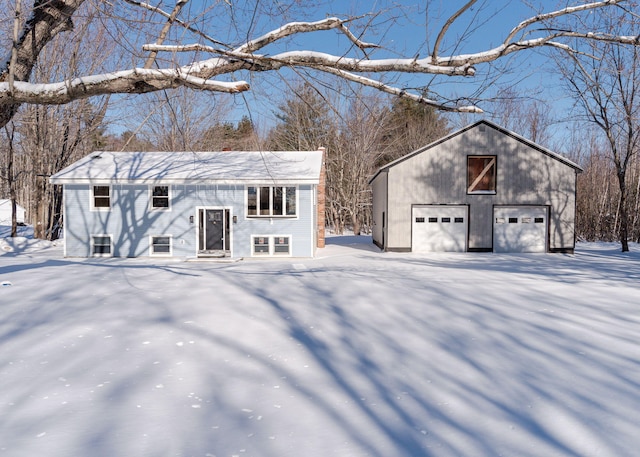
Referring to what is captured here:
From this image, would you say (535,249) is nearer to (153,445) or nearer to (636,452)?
(636,452)

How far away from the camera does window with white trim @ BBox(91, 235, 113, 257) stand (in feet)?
53.0

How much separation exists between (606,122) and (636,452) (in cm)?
2079

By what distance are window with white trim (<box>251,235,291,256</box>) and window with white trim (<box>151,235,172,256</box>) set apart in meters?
3.33

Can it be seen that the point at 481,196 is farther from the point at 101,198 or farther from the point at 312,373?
the point at 312,373

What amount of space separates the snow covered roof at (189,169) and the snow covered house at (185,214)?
0.04 meters

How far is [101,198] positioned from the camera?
16.1 meters

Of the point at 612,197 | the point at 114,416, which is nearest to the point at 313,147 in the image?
the point at 612,197

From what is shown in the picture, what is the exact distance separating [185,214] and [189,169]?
190 cm

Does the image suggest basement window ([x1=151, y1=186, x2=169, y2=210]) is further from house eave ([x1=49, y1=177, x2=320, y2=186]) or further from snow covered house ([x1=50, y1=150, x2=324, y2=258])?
house eave ([x1=49, y1=177, x2=320, y2=186])

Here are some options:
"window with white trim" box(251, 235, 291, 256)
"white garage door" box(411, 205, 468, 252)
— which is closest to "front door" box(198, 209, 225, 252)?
"window with white trim" box(251, 235, 291, 256)

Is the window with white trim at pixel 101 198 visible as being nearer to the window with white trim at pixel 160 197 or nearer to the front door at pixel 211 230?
the window with white trim at pixel 160 197

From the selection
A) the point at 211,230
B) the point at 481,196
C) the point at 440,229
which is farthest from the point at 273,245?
the point at 481,196

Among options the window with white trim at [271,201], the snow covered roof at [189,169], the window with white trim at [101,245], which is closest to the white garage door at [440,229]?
the snow covered roof at [189,169]

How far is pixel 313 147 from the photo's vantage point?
31516 millimetres
